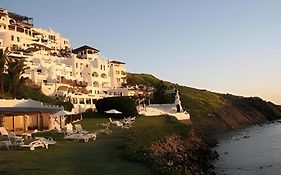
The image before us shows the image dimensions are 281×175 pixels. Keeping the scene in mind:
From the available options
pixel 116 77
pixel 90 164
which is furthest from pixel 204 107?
pixel 90 164

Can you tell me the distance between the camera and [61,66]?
79688 millimetres

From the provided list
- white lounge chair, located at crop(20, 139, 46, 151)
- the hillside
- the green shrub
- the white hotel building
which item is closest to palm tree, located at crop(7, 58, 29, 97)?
the white hotel building

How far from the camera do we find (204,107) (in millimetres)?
135250

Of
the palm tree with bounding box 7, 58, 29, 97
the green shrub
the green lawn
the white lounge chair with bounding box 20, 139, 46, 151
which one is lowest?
the green lawn

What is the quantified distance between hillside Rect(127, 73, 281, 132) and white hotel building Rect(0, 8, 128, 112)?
17046 mm

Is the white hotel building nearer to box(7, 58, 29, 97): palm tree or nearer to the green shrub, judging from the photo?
the green shrub

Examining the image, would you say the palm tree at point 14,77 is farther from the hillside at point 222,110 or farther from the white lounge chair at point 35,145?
the hillside at point 222,110

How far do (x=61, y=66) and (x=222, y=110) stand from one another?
248 feet

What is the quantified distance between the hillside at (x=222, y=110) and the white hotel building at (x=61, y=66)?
17046 millimetres

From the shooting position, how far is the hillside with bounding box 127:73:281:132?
114062 mm

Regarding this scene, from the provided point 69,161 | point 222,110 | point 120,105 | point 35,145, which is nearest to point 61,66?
point 120,105

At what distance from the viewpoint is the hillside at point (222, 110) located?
114062 mm

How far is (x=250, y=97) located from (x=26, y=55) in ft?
400

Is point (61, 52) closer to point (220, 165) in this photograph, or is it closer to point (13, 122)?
point (13, 122)
